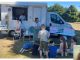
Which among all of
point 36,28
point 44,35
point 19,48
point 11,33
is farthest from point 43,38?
point 11,33

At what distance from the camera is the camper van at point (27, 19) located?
150m

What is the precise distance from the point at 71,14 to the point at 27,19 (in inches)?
27.7

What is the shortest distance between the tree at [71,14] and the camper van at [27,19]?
0.08 m

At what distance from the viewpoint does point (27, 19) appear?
5910 inches

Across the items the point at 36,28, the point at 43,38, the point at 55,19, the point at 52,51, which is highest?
the point at 55,19

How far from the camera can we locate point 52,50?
150125 mm

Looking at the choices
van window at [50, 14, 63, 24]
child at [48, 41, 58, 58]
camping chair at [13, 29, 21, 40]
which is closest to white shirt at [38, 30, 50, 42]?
child at [48, 41, 58, 58]

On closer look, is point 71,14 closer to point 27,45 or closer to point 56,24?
point 56,24

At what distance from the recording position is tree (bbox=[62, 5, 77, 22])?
493ft

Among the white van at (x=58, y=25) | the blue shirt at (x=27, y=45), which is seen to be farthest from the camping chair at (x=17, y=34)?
the white van at (x=58, y=25)

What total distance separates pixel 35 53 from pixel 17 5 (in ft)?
2.68

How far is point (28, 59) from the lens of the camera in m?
150

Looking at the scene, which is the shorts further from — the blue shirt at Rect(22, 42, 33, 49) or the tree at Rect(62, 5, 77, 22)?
the tree at Rect(62, 5, 77, 22)

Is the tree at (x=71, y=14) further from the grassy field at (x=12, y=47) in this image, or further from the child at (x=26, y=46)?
the child at (x=26, y=46)
